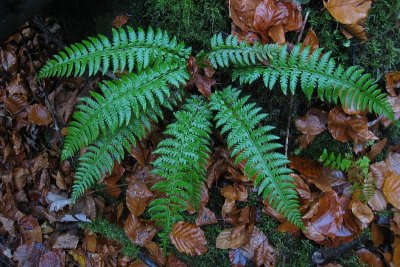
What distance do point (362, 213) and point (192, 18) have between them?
2.14 metres

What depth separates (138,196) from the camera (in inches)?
128

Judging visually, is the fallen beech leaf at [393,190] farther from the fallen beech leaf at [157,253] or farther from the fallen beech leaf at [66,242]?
the fallen beech leaf at [66,242]

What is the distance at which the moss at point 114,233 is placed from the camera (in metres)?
3.46

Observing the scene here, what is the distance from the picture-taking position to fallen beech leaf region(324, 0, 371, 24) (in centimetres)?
267

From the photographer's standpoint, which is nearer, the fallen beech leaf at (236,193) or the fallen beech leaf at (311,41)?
the fallen beech leaf at (311,41)

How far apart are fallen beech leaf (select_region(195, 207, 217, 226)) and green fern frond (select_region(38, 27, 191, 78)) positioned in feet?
4.37

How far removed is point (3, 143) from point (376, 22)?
3713 millimetres

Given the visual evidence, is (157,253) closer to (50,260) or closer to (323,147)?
(50,260)

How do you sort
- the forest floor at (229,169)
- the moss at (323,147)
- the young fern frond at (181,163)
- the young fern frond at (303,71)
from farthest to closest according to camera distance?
the moss at (323,147) < the forest floor at (229,169) < the young fern frond at (181,163) < the young fern frond at (303,71)

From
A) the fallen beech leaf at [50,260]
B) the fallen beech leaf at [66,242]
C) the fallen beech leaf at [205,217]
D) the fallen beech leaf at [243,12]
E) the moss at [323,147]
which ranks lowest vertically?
the fallen beech leaf at [50,260]

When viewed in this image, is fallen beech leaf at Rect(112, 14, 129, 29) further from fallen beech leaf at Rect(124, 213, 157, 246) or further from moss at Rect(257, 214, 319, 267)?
moss at Rect(257, 214, 319, 267)

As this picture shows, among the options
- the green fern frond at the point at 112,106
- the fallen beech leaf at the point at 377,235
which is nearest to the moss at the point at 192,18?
the green fern frond at the point at 112,106

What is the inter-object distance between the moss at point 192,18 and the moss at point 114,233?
1.91 meters

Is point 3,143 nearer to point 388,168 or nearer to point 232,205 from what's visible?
point 232,205
